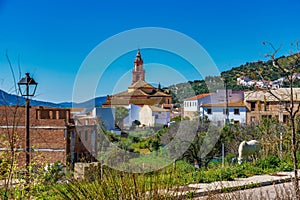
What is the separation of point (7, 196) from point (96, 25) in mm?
11208

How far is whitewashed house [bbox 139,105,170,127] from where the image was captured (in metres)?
17.1

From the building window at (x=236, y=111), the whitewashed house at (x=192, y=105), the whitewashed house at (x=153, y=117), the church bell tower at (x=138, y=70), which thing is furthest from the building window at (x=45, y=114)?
the building window at (x=236, y=111)

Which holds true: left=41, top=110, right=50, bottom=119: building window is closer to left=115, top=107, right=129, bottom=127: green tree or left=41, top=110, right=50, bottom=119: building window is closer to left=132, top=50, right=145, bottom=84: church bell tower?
left=115, top=107, right=129, bottom=127: green tree

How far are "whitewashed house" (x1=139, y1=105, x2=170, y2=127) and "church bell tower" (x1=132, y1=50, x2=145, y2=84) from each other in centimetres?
213

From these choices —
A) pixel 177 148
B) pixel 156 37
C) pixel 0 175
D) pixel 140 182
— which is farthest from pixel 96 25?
pixel 140 182

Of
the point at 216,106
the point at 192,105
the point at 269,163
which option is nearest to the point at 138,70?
the point at 192,105

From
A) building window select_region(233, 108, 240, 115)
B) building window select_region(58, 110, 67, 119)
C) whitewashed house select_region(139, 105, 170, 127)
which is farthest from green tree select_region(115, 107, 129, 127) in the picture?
building window select_region(233, 108, 240, 115)

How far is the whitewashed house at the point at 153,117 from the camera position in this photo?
56.1 ft

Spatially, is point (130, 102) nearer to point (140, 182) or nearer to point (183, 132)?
point (183, 132)

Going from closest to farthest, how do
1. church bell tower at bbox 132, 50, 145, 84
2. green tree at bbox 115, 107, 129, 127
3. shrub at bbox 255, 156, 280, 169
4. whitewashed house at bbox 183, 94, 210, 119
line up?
1. shrub at bbox 255, 156, 280, 169
2. church bell tower at bbox 132, 50, 145, 84
3. green tree at bbox 115, 107, 129, 127
4. whitewashed house at bbox 183, 94, 210, 119

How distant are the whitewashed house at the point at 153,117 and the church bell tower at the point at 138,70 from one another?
213 cm

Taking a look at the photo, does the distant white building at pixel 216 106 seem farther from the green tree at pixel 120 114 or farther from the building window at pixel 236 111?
the green tree at pixel 120 114

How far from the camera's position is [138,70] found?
15.3 meters

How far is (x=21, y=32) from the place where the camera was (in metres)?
17.5
